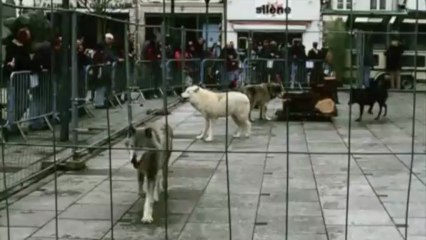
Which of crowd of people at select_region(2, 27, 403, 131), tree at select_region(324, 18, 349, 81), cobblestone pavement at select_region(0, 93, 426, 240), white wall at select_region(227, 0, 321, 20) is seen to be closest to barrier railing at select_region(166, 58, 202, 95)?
crowd of people at select_region(2, 27, 403, 131)

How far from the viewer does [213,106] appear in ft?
46.3

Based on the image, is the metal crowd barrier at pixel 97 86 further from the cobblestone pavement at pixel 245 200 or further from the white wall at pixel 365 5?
the white wall at pixel 365 5

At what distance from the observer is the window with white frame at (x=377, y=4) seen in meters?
7.98

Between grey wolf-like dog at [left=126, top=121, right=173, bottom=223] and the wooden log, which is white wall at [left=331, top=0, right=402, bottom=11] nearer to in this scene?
grey wolf-like dog at [left=126, top=121, right=173, bottom=223]

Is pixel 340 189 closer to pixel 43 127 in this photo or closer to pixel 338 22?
pixel 338 22

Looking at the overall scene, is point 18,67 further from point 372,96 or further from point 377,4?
point 372,96

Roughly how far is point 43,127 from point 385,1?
6.02 meters

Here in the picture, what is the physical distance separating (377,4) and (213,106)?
247 inches

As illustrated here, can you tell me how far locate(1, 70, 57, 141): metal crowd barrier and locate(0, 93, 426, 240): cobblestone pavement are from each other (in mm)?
1163

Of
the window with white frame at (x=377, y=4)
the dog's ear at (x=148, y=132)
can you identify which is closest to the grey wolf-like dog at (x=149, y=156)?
the dog's ear at (x=148, y=132)

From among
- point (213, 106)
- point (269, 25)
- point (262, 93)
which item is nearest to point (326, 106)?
point (262, 93)

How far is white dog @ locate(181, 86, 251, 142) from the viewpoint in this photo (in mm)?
14180

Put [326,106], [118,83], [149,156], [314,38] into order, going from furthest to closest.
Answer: [326,106] < [118,83] < [314,38] < [149,156]

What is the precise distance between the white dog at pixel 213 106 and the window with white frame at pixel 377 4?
5.70 meters
